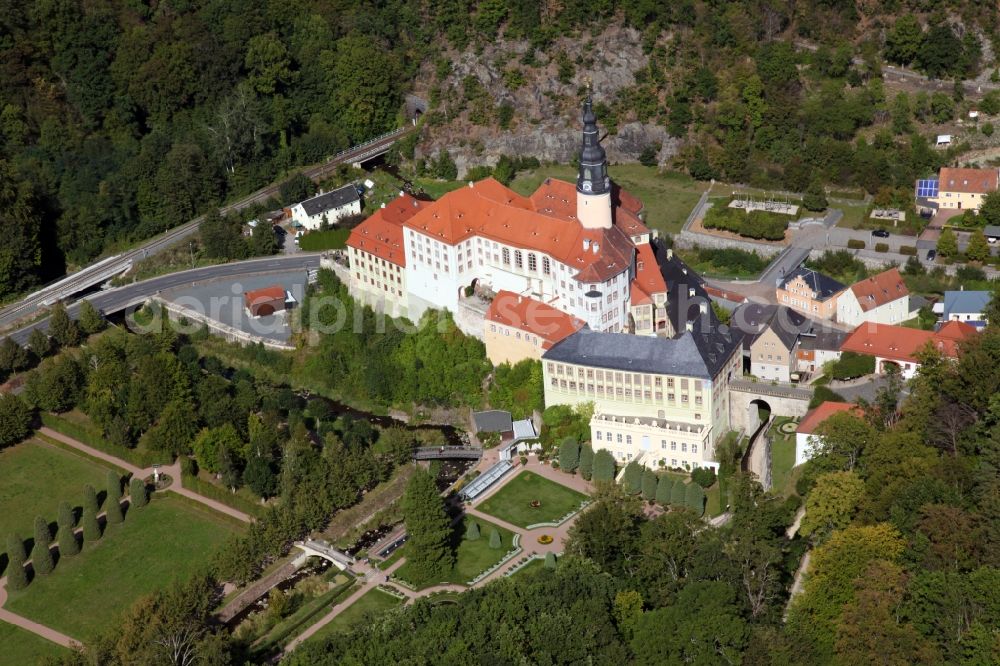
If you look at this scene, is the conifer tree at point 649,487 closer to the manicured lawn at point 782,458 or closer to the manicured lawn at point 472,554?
the manicured lawn at point 782,458

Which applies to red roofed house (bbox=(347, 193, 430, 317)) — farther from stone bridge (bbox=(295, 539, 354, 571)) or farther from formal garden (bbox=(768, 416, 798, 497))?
formal garden (bbox=(768, 416, 798, 497))

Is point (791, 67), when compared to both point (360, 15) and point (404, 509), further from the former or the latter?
point (404, 509)

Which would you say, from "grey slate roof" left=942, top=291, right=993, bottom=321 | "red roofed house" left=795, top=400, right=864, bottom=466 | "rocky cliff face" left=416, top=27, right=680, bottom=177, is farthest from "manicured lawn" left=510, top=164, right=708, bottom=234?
"red roofed house" left=795, top=400, right=864, bottom=466

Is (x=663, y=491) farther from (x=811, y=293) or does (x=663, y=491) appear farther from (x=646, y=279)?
(x=811, y=293)

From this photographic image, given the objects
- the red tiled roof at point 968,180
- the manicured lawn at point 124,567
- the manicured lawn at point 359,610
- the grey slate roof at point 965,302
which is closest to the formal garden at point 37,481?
the manicured lawn at point 124,567

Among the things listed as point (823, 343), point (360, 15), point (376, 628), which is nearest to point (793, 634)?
point (376, 628)
